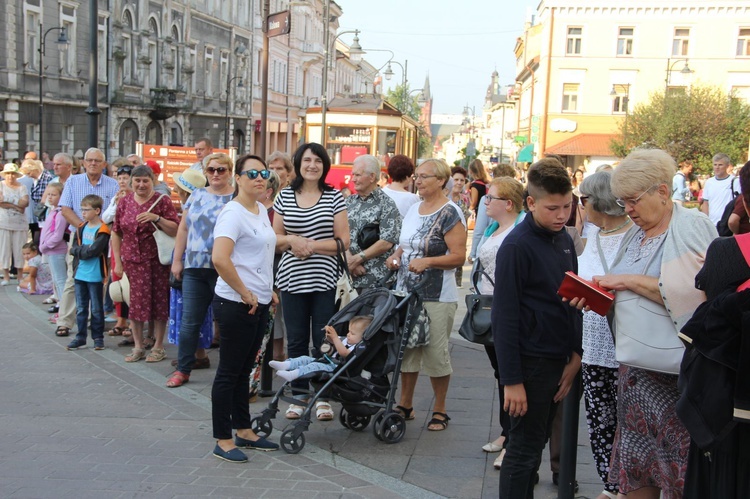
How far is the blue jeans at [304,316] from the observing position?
21.5 ft

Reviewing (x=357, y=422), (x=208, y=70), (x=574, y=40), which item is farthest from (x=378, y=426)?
(x=208, y=70)

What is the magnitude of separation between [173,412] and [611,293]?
160 inches

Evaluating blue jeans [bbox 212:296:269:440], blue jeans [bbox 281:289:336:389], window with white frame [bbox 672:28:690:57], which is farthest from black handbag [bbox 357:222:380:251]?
window with white frame [bbox 672:28:690:57]

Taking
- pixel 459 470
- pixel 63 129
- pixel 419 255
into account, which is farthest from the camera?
pixel 63 129

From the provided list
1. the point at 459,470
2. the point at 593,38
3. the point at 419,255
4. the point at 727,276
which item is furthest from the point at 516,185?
the point at 593,38

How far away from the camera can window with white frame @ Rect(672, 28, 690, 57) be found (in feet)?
163

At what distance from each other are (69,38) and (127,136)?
7.11 m

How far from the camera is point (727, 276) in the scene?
3.02 metres

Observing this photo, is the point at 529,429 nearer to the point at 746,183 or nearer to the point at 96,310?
the point at 746,183

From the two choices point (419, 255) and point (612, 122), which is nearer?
point (419, 255)

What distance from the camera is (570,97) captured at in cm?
5141

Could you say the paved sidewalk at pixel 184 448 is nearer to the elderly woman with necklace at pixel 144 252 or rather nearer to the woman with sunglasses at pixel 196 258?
the woman with sunglasses at pixel 196 258

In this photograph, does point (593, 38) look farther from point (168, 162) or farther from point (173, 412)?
point (173, 412)

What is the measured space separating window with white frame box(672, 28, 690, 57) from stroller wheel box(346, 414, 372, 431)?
161 feet
